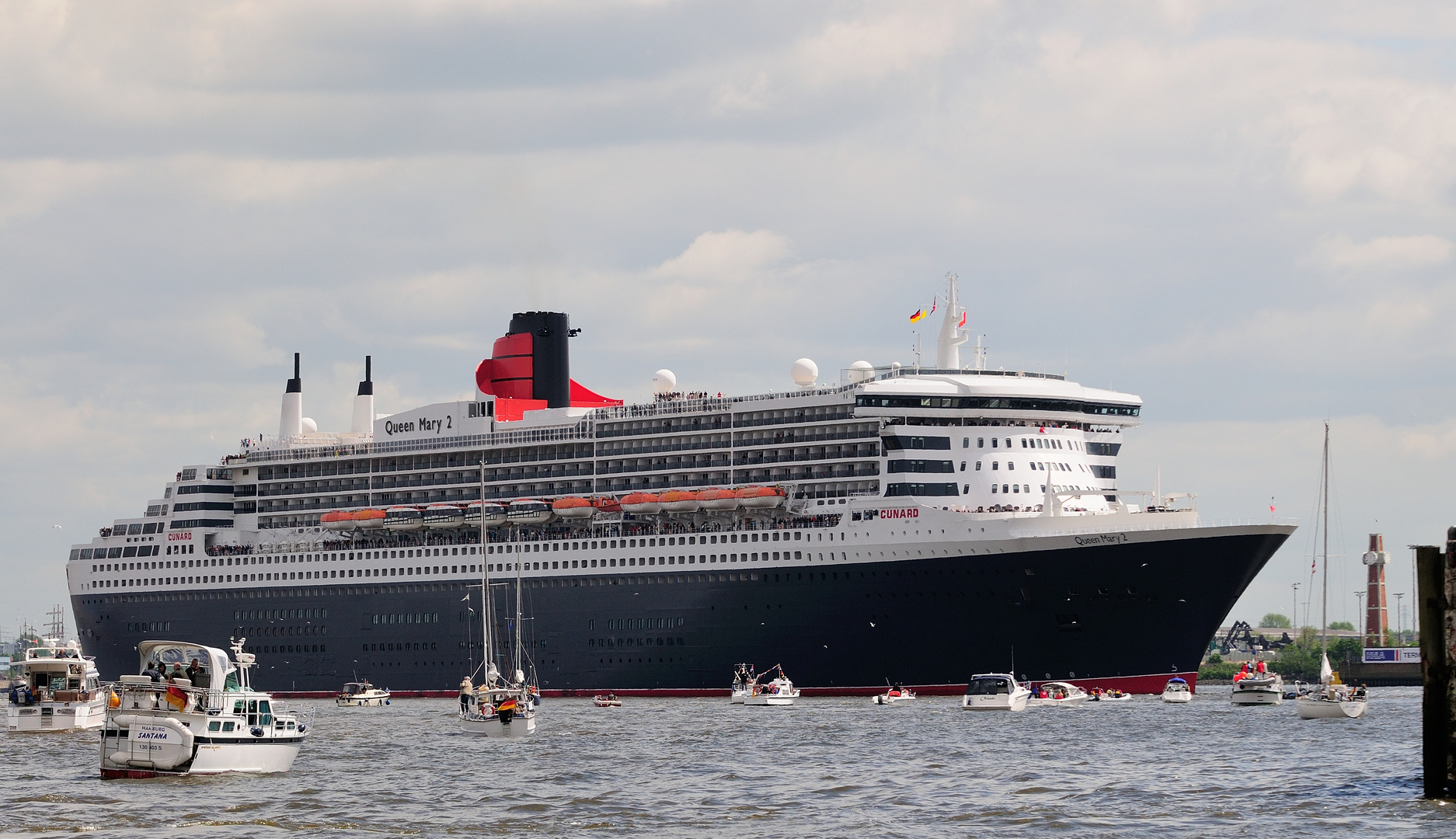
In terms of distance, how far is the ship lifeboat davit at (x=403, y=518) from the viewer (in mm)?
107812

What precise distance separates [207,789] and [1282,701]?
6523 cm

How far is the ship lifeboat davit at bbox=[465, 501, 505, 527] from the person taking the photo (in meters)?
105

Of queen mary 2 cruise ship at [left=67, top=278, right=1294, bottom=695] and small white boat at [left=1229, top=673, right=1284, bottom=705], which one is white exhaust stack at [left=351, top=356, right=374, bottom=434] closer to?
queen mary 2 cruise ship at [left=67, top=278, right=1294, bottom=695]

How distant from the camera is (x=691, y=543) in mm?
95250

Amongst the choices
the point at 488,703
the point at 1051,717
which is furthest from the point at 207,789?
the point at 1051,717

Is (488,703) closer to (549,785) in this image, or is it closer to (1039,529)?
(549,785)

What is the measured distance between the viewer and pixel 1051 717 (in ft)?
250

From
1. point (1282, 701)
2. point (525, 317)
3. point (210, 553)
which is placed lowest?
point (1282, 701)

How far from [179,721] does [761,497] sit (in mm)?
47159

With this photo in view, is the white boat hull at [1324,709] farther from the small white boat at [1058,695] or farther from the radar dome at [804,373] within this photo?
the radar dome at [804,373]

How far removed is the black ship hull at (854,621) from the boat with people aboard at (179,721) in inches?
1635

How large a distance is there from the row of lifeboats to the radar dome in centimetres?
651

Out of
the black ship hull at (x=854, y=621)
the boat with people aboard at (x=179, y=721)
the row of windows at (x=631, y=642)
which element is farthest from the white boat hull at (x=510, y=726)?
the row of windows at (x=631, y=642)

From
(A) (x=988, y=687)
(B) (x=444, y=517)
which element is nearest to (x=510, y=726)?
(A) (x=988, y=687)
